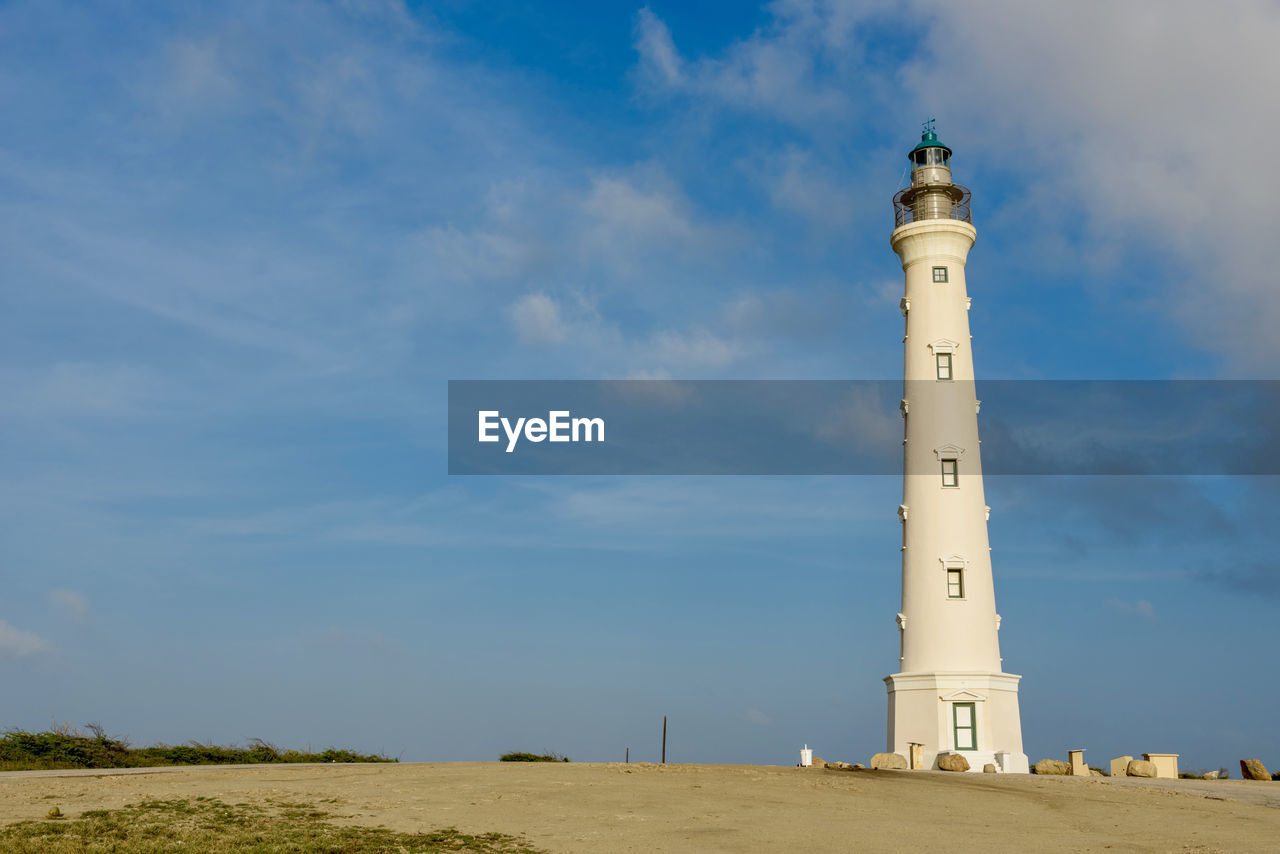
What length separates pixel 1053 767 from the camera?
122 ft

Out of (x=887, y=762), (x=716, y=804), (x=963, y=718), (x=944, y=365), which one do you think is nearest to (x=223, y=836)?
(x=716, y=804)

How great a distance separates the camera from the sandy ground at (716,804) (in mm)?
20109

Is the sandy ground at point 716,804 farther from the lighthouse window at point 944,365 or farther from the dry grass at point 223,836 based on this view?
the lighthouse window at point 944,365

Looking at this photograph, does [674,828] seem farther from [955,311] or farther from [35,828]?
[955,311]

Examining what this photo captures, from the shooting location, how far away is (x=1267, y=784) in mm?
34219

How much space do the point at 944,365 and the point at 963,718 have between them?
13.6 meters

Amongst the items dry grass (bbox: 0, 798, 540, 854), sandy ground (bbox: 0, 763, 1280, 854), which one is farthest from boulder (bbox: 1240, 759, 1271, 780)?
dry grass (bbox: 0, 798, 540, 854)

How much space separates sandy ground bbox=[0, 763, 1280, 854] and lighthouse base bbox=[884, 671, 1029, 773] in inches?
309

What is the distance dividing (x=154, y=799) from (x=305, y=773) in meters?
6.53

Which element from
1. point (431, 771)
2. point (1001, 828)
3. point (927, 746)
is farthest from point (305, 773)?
point (927, 746)

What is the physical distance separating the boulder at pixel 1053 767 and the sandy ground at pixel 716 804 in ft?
18.9

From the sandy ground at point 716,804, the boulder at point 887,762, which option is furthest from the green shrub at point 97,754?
the boulder at point 887,762

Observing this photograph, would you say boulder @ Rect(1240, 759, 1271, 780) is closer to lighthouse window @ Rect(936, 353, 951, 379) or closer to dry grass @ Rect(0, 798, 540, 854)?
lighthouse window @ Rect(936, 353, 951, 379)

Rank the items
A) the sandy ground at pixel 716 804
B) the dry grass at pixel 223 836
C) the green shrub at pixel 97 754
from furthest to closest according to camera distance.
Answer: the green shrub at pixel 97 754 → the sandy ground at pixel 716 804 → the dry grass at pixel 223 836
